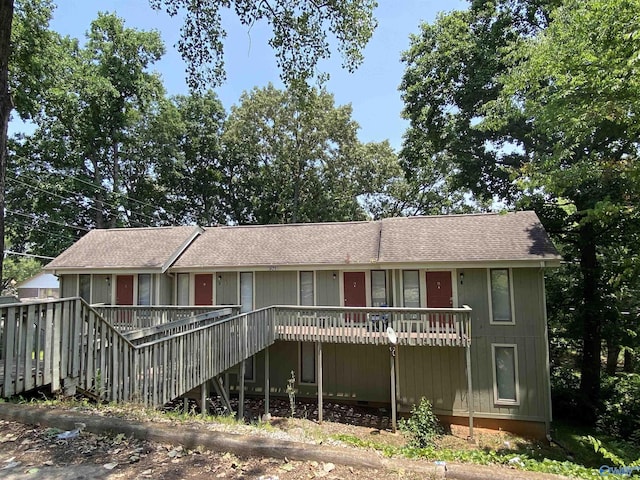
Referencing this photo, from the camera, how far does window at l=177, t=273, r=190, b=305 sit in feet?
46.0

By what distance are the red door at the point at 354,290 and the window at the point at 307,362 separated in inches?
82.5

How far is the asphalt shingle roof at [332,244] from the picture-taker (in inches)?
449

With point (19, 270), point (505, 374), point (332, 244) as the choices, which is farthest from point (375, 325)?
point (19, 270)

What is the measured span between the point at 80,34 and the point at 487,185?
90.5 feet

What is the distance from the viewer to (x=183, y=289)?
46.3 ft

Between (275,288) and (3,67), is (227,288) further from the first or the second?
(3,67)

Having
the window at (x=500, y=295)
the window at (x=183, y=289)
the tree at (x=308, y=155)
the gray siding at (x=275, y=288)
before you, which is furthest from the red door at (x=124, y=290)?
the tree at (x=308, y=155)

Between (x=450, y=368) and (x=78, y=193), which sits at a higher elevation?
(x=78, y=193)

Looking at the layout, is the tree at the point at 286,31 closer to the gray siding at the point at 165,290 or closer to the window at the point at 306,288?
the window at the point at 306,288

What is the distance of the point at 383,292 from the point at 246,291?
5.00 m

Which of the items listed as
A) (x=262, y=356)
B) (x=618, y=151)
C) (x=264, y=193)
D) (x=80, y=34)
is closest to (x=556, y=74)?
(x=618, y=151)

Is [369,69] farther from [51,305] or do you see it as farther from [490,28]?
[51,305]

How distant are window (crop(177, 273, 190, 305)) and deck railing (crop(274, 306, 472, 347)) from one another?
14.8ft

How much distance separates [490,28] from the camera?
15648 millimetres
